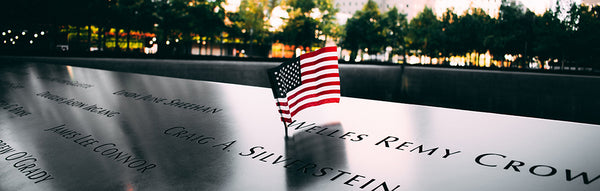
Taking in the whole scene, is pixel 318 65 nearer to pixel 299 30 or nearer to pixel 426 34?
pixel 299 30

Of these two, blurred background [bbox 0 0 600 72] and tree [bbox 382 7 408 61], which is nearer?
blurred background [bbox 0 0 600 72]

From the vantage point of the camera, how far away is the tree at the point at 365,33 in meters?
49.4

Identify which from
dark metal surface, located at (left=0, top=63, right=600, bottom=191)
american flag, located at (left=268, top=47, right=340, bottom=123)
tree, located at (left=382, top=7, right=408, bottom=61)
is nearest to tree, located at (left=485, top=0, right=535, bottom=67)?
tree, located at (left=382, top=7, right=408, bottom=61)

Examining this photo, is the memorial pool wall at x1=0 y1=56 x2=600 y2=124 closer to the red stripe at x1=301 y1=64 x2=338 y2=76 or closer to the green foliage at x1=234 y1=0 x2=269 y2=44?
the red stripe at x1=301 y1=64 x2=338 y2=76

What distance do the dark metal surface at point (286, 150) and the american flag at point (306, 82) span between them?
398 millimetres

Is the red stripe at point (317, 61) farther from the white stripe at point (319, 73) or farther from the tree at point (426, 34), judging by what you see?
the tree at point (426, 34)

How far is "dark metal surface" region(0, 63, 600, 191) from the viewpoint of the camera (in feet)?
12.6

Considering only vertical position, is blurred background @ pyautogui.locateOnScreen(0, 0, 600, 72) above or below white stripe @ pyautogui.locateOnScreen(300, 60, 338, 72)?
above

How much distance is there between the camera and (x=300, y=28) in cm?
4894

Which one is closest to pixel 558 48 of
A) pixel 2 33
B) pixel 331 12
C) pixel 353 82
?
pixel 353 82

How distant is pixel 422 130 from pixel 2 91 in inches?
405

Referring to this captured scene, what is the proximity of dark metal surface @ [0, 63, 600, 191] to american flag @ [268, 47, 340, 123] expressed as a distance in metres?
0.40

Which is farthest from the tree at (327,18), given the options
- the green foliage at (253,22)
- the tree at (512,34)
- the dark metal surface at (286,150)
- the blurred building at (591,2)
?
the dark metal surface at (286,150)

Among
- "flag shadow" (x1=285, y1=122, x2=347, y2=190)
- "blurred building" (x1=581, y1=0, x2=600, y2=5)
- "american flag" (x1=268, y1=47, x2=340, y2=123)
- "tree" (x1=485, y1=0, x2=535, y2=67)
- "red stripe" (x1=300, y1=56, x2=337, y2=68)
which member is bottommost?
"flag shadow" (x1=285, y1=122, x2=347, y2=190)
